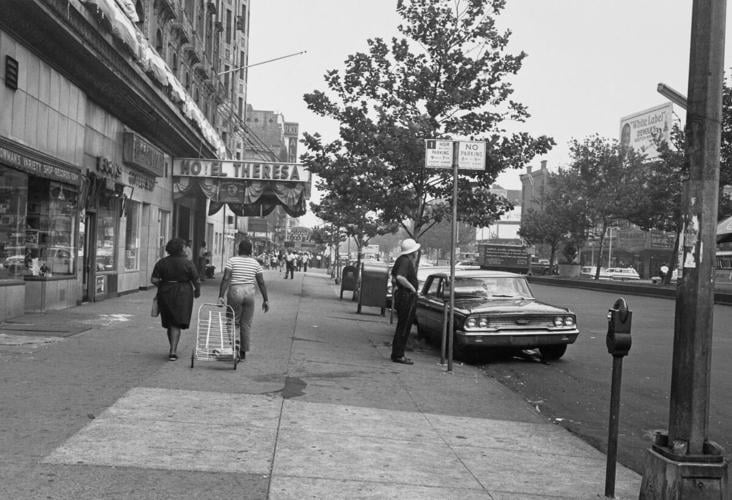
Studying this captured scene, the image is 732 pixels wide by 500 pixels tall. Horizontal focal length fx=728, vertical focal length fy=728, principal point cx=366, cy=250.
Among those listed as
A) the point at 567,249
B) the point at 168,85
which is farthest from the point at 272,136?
the point at 168,85

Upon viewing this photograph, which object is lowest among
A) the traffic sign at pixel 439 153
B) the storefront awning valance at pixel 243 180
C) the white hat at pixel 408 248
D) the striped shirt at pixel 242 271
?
the striped shirt at pixel 242 271

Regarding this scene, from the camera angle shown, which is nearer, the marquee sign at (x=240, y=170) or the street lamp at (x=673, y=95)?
the street lamp at (x=673, y=95)

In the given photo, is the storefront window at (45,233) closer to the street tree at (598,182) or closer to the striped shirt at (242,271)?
the striped shirt at (242,271)

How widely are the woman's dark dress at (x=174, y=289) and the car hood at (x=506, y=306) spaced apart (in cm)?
410

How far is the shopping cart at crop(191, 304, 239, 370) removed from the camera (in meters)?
8.55

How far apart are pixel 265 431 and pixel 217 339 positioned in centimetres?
348

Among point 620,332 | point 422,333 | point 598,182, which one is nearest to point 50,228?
point 422,333

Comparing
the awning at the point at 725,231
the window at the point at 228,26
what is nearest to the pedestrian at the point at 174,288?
the awning at the point at 725,231

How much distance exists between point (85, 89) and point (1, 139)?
4.83 m

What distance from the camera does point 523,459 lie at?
5.74 meters

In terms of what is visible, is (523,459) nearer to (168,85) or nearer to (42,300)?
(42,300)

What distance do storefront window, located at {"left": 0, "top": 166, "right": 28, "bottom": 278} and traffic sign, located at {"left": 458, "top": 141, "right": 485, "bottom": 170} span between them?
24.3 feet

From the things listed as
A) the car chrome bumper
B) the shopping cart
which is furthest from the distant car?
the shopping cart

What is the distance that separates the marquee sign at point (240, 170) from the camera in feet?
80.7
